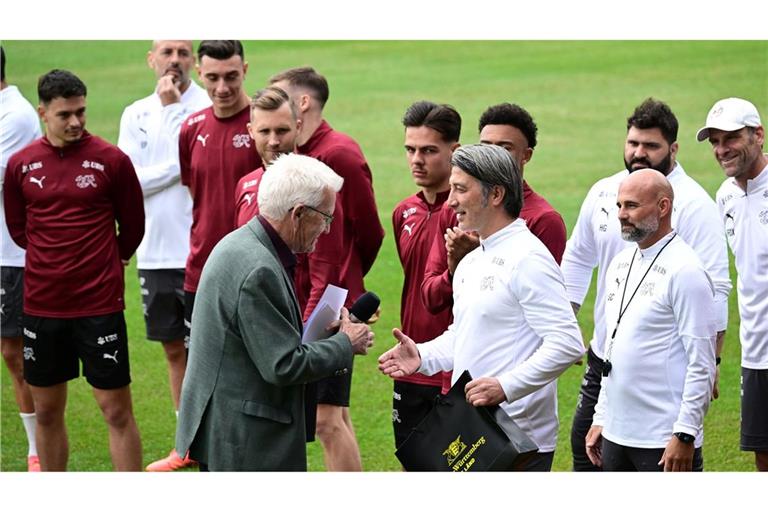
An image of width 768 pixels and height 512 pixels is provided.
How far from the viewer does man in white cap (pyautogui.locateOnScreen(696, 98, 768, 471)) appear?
249 inches

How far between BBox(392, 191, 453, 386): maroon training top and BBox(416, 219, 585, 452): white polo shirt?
0.97 meters

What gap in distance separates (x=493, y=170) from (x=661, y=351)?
3.62 feet

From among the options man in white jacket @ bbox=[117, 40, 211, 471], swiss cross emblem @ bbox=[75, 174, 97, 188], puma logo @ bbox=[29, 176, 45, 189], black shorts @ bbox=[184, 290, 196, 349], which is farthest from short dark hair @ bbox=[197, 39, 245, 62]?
black shorts @ bbox=[184, 290, 196, 349]

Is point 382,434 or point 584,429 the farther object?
point 382,434

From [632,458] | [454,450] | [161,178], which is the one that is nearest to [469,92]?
[161,178]

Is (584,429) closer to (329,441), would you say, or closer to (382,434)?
(329,441)

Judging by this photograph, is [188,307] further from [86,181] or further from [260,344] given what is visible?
[260,344]

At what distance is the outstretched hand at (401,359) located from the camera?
5.26 metres

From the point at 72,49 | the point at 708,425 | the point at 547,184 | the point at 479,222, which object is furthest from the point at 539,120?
the point at 479,222

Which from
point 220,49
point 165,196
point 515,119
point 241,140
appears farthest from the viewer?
point 165,196

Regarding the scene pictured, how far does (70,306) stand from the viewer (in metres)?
7.08

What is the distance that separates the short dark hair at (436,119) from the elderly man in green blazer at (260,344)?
1.50m

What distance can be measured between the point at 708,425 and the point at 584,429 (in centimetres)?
256

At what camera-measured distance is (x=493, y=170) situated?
504cm
